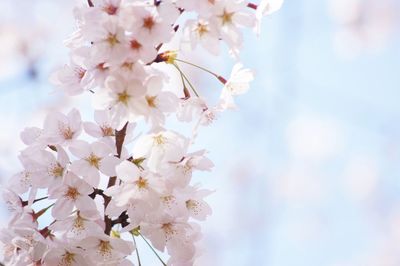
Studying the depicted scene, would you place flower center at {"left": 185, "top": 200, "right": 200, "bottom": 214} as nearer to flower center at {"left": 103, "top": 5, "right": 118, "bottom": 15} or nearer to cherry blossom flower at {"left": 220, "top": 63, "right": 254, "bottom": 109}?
cherry blossom flower at {"left": 220, "top": 63, "right": 254, "bottom": 109}

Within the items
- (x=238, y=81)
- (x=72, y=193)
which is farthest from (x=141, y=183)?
(x=238, y=81)

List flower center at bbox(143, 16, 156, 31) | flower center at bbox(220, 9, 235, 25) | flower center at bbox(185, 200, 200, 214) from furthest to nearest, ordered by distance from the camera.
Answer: flower center at bbox(185, 200, 200, 214)
flower center at bbox(220, 9, 235, 25)
flower center at bbox(143, 16, 156, 31)

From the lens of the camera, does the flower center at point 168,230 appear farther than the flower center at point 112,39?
Yes

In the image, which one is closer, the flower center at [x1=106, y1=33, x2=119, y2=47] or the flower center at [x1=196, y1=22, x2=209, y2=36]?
the flower center at [x1=106, y1=33, x2=119, y2=47]

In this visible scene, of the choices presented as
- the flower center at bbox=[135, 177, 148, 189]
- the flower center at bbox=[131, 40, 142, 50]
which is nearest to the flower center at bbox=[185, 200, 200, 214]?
the flower center at bbox=[135, 177, 148, 189]

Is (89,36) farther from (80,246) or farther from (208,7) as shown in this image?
(80,246)

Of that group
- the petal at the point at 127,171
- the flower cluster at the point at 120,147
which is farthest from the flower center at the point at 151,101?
the petal at the point at 127,171

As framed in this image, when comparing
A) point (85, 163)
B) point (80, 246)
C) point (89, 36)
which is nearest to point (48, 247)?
point (80, 246)

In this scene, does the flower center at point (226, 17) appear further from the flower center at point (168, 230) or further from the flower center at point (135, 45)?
the flower center at point (168, 230)
